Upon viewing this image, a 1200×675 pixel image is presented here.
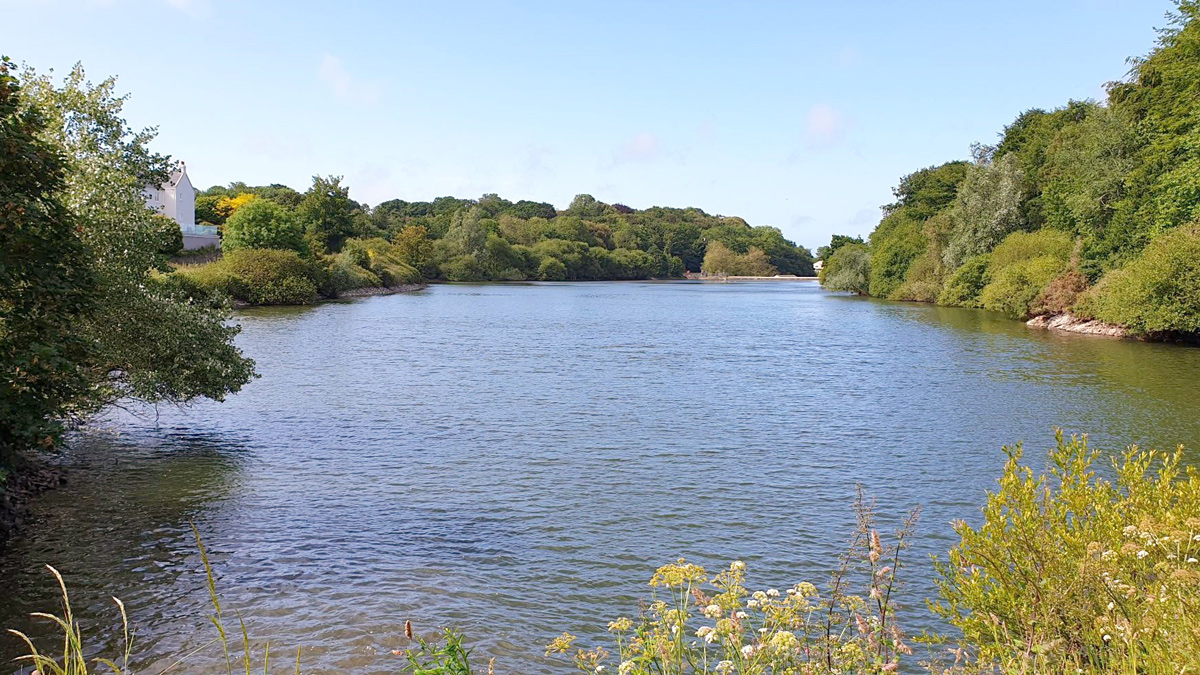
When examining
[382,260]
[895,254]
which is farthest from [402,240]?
[895,254]

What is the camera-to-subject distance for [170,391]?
639 inches

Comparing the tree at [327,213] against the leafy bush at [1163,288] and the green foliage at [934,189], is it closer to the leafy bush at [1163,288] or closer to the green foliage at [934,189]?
the green foliage at [934,189]

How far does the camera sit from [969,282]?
212 ft

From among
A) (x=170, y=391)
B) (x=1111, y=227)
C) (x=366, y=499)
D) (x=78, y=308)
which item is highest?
(x=1111, y=227)

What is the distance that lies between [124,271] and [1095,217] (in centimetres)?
4903

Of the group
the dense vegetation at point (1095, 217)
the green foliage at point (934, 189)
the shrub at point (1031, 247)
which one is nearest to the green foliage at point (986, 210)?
the dense vegetation at point (1095, 217)

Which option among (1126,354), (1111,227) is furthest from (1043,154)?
(1126,354)

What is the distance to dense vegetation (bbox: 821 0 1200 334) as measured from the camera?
37125mm

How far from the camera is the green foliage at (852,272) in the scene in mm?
98375

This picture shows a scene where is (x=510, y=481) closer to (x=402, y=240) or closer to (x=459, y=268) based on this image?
(x=402, y=240)

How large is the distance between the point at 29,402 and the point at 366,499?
4.98 m

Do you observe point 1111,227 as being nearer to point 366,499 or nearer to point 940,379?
point 940,379

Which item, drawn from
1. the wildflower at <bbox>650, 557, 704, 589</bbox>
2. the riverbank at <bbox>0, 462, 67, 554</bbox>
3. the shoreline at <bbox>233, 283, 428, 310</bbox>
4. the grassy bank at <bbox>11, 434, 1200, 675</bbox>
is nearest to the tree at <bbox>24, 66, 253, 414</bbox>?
the riverbank at <bbox>0, 462, 67, 554</bbox>

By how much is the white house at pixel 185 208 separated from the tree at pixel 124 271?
58296mm
